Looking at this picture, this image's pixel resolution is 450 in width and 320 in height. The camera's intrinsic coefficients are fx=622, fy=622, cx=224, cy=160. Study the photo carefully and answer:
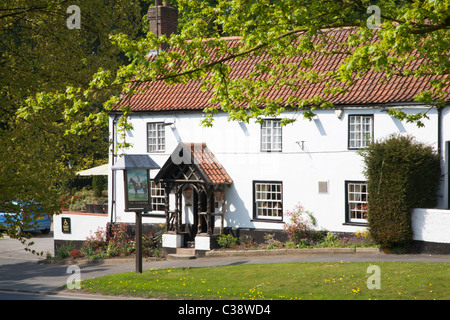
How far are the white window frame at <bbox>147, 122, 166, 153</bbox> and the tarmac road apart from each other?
5.44 m

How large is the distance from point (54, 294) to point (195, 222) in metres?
9.45

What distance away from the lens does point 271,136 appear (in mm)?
25562

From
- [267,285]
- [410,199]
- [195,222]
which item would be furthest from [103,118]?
[195,222]

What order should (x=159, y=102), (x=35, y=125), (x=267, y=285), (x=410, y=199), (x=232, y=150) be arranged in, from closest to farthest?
(x=267, y=285) < (x=35, y=125) < (x=410, y=199) < (x=232, y=150) < (x=159, y=102)

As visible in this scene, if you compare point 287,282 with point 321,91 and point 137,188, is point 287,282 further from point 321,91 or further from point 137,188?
point 321,91

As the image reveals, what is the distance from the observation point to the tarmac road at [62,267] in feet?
64.0

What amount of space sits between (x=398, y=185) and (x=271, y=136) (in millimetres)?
6020

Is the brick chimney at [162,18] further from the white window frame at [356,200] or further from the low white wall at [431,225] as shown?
the low white wall at [431,225]

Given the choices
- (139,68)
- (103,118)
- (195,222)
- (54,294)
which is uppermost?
(139,68)

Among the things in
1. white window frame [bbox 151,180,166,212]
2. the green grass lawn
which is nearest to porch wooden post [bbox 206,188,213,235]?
white window frame [bbox 151,180,166,212]

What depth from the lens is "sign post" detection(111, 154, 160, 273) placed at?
2028 cm

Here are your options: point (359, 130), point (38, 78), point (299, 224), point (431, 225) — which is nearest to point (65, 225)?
point (299, 224)

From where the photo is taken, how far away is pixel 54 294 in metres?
18.6
